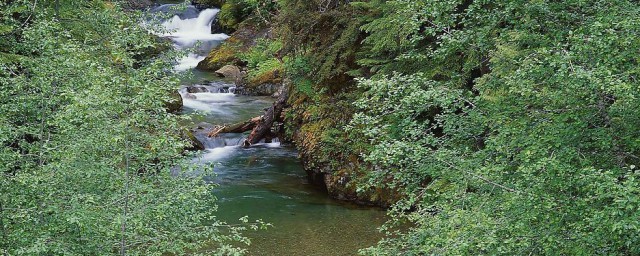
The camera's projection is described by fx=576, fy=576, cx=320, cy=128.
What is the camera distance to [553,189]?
4680 mm

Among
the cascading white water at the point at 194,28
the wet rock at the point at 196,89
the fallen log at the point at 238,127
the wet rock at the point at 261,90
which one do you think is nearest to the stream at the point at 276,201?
the fallen log at the point at 238,127

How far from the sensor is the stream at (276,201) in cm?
1033

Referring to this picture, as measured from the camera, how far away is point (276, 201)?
12.9 metres

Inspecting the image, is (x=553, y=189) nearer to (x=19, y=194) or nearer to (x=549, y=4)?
(x=549, y=4)

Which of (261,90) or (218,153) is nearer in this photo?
(218,153)

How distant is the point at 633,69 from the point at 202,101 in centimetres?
1885

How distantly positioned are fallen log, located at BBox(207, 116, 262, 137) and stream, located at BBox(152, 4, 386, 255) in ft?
0.82

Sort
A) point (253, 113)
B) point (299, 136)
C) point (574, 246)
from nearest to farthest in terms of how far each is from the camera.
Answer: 1. point (574, 246)
2. point (299, 136)
3. point (253, 113)

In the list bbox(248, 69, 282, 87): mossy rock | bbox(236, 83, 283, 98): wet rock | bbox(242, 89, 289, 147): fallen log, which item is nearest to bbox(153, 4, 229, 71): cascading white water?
bbox(248, 69, 282, 87): mossy rock

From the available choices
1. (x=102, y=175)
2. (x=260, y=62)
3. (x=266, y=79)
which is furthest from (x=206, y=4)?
(x=102, y=175)

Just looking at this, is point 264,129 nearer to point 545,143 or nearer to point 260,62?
point 260,62

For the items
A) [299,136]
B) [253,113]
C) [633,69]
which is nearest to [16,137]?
[633,69]

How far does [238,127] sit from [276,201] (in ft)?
18.9

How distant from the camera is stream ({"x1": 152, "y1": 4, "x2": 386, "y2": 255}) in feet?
33.9
